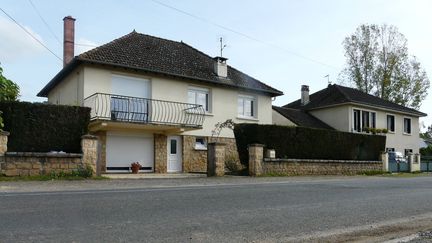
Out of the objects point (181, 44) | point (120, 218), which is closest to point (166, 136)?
point (181, 44)

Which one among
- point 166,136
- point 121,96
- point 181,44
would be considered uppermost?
point 181,44

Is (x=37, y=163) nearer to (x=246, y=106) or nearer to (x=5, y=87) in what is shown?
(x=5, y=87)

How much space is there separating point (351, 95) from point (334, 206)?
104 ft

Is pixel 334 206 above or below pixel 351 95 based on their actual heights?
below

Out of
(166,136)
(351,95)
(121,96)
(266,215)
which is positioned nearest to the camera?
(266,215)

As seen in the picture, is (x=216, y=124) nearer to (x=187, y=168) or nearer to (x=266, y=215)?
(x=187, y=168)

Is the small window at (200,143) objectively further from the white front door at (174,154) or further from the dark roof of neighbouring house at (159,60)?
the dark roof of neighbouring house at (159,60)

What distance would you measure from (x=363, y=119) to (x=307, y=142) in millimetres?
15423

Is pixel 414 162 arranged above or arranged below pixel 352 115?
below

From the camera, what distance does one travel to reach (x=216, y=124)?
2731 centimetres

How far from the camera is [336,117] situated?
39.3 metres

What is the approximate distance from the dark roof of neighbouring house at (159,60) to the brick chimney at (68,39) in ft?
4.89

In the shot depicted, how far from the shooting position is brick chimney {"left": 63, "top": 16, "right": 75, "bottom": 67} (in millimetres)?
26781

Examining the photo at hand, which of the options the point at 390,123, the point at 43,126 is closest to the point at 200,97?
the point at 43,126
